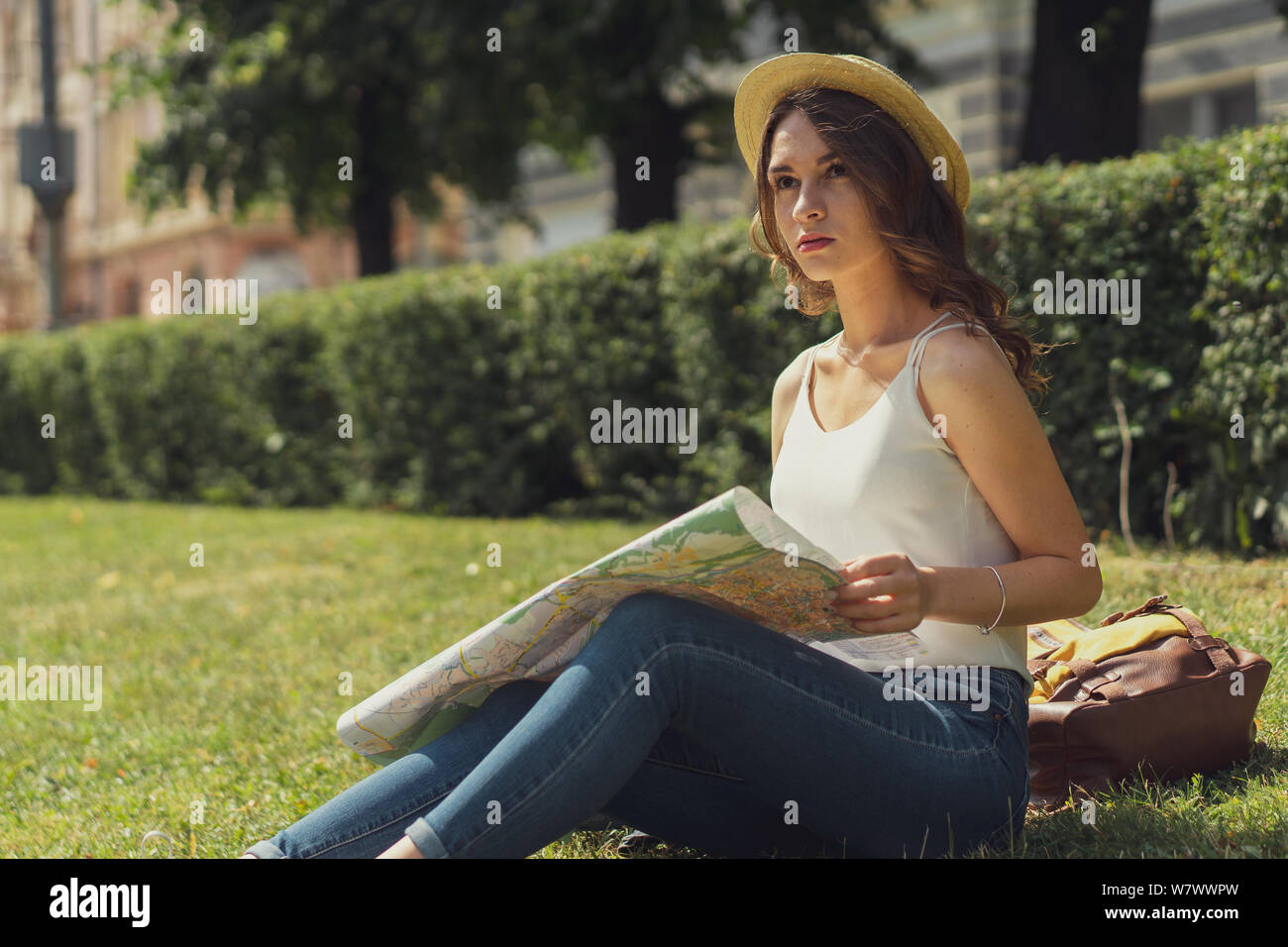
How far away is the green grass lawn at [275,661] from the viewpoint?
3010 mm

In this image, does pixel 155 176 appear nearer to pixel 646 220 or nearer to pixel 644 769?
pixel 646 220

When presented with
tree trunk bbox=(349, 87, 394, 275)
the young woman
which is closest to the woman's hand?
the young woman

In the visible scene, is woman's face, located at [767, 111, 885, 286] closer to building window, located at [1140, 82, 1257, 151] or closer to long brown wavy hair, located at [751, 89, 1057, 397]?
long brown wavy hair, located at [751, 89, 1057, 397]

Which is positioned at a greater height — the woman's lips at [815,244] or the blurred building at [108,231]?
the blurred building at [108,231]

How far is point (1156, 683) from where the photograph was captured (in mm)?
2980

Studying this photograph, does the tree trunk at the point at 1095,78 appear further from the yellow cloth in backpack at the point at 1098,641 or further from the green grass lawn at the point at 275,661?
the yellow cloth in backpack at the point at 1098,641

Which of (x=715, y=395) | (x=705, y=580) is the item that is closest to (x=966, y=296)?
(x=705, y=580)

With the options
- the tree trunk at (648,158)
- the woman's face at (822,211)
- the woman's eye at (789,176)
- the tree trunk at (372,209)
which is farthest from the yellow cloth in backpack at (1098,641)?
the tree trunk at (372,209)

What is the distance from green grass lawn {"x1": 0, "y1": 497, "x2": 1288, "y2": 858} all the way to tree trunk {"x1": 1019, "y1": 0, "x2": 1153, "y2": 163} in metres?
3.26

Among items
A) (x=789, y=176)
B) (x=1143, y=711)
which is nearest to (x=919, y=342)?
(x=789, y=176)

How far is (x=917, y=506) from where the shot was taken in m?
2.61

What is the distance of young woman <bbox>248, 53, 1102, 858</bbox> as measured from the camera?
2402 mm

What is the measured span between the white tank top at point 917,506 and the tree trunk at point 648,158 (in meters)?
9.46

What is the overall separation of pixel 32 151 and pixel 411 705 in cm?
1200
